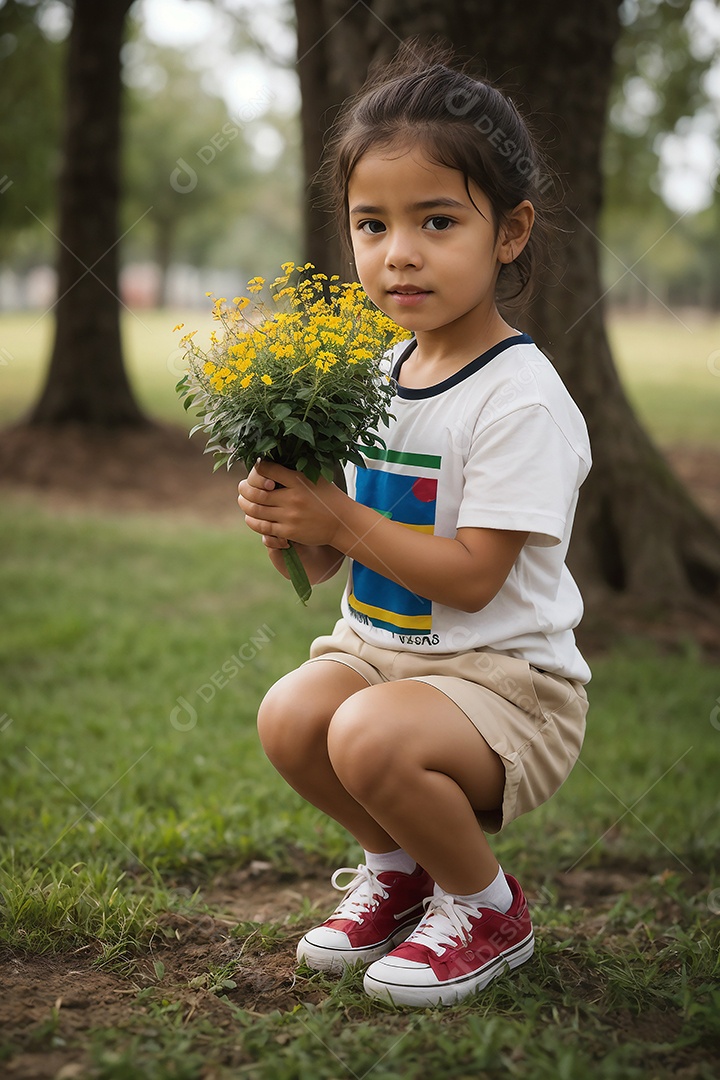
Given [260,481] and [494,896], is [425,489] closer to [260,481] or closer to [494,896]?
[260,481]

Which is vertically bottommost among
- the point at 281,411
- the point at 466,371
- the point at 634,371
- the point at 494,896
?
the point at 494,896

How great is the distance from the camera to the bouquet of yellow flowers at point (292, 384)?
6.86 feet

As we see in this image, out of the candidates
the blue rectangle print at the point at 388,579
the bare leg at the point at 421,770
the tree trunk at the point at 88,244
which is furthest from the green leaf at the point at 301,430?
the tree trunk at the point at 88,244

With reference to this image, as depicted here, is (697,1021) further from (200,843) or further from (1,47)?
(1,47)

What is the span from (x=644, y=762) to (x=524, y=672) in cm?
210

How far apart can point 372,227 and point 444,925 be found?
60.7 inches

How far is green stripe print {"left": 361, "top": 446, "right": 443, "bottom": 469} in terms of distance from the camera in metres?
2.27

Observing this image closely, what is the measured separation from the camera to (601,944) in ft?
8.59

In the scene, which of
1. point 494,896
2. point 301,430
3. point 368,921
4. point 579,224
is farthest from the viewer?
point 579,224

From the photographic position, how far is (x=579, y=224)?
16.9ft

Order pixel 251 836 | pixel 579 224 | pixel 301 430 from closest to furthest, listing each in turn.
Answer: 1. pixel 301 430
2. pixel 251 836
3. pixel 579 224

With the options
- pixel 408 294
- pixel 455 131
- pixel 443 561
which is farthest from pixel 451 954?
pixel 455 131

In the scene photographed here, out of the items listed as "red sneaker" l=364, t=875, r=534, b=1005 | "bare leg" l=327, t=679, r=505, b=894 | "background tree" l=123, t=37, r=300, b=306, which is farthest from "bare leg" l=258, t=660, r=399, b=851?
"background tree" l=123, t=37, r=300, b=306

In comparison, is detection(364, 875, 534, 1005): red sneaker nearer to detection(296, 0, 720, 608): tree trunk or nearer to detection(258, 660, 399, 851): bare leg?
detection(258, 660, 399, 851): bare leg
